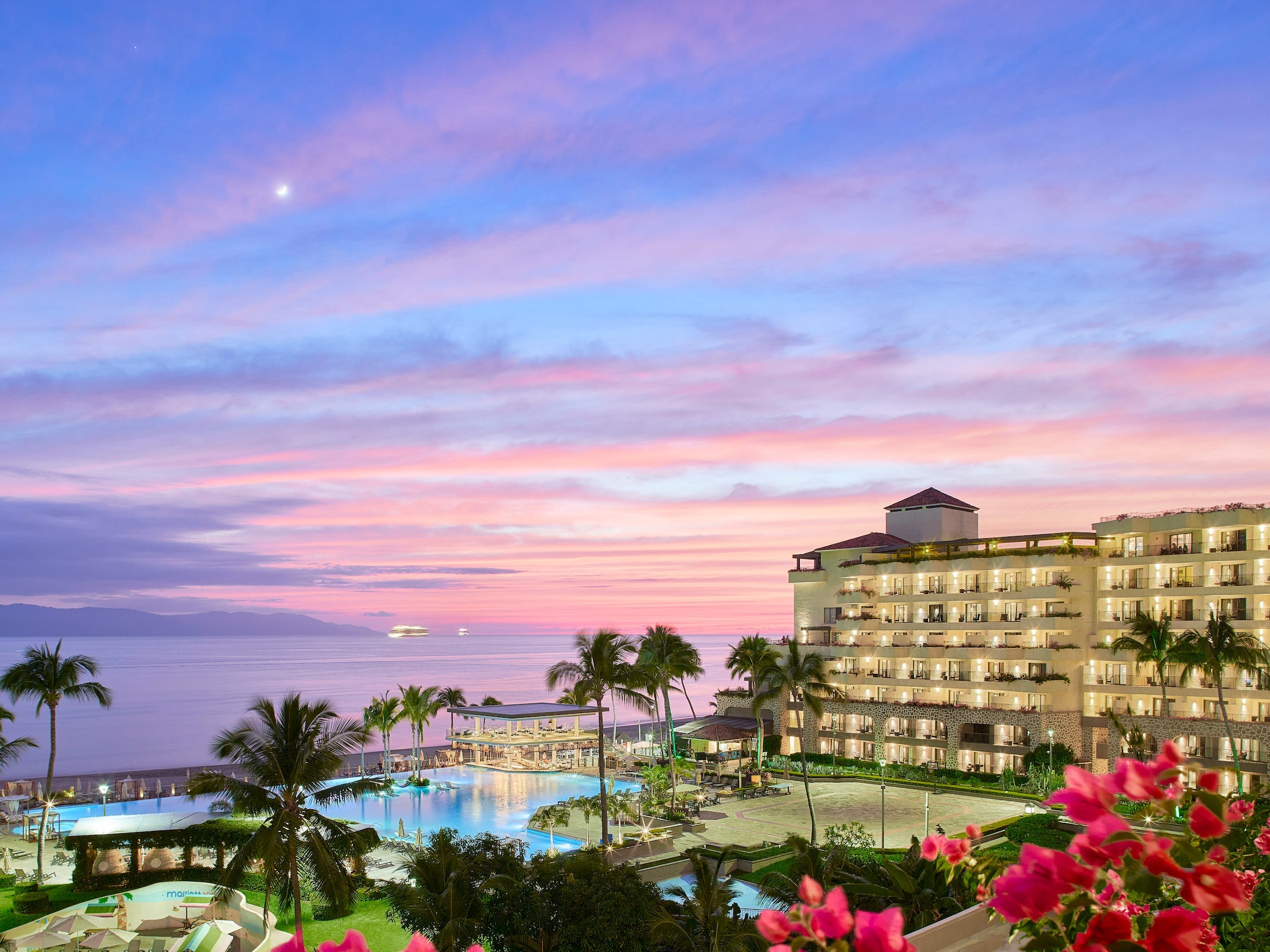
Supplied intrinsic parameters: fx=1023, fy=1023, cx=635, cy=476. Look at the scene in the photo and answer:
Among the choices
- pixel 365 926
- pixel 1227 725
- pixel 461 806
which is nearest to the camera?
pixel 365 926

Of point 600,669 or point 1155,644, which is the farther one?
point 1155,644

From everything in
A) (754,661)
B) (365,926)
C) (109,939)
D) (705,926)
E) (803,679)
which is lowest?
(365,926)

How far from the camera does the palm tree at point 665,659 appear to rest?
181ft

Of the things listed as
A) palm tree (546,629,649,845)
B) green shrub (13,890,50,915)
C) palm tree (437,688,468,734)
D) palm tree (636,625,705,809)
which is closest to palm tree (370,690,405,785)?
palm tree (437,688,468,734)

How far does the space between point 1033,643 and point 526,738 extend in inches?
1123

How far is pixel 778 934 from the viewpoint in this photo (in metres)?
2.88

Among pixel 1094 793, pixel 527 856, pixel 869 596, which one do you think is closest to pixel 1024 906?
pixel 1094 793

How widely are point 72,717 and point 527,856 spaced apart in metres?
135

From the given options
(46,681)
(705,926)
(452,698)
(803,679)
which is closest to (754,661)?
(803,679)

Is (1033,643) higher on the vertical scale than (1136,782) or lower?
lower

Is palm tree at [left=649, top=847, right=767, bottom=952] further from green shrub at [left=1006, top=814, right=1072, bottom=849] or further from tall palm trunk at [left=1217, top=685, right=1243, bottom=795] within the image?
tall palm trunk at [left=1217, top=685, right=1243, bottom=795]

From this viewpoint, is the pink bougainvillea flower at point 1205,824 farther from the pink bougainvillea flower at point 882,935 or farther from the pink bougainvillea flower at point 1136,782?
the pink bougainvillea flower at point 882,935

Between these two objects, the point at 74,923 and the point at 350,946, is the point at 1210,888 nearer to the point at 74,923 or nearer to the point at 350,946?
the point at 350,946

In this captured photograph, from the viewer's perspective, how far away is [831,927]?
279 centimetres
